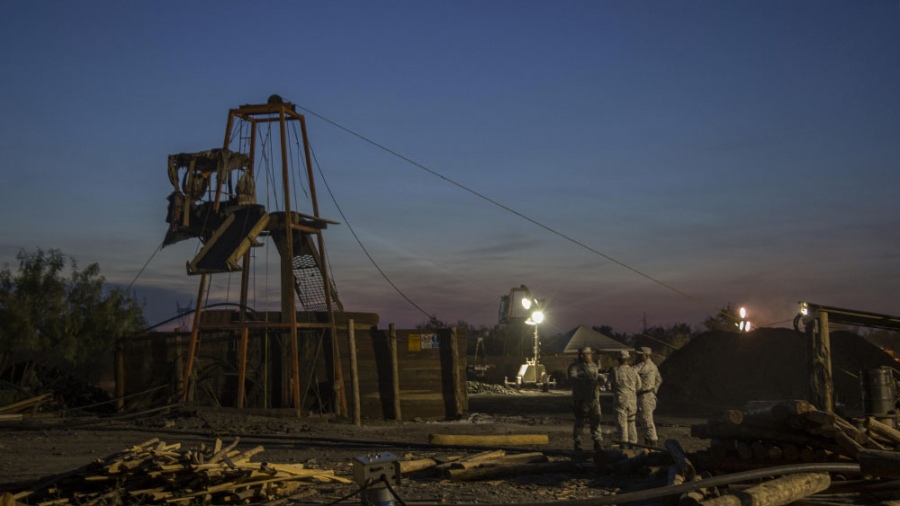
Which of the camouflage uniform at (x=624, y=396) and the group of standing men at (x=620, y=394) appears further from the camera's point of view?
the camouflage uniform at (x=624, y=396)

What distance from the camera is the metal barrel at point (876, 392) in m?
14.6

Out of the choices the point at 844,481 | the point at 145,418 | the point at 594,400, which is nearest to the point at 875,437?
the point at 844,481

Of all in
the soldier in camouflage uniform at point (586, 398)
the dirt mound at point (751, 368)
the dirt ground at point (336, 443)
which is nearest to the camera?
the dirt ground at point (336, 443)

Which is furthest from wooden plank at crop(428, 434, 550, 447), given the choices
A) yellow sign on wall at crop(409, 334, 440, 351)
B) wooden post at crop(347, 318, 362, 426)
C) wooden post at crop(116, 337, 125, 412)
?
wooden post at crop(116, 337, 125, 412)

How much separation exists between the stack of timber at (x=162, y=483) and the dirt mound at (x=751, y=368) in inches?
770

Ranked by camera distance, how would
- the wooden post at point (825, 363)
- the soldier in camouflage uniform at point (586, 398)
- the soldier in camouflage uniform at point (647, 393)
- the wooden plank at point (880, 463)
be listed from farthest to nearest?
1. the soldier in camouflage uniform at point (647, 393)
2. the wooden post at point (825, 363)
3. the soldier in camouflage uniform at point (586, 398)
4. the wooden plank at point (880, 463)

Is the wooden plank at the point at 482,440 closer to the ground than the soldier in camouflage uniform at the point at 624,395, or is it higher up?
closer to the ground

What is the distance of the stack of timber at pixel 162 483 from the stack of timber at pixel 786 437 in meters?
6.27

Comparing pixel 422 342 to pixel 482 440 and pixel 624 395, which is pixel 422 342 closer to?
pixel 482 440

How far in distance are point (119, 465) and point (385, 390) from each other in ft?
41.4

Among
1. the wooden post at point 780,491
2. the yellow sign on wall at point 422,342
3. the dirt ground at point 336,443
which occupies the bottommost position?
the dirt ground at point 336,443

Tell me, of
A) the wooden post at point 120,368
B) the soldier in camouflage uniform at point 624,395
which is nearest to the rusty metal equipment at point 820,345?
the soldier in camouflage uniform at point 624,395

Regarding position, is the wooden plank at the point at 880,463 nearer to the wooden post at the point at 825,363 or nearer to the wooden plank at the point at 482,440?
the wooden post at the point at 825,363

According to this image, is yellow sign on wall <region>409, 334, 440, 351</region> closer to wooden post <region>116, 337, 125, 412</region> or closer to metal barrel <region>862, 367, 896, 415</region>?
wooden post <region>116, 337, 125, 412</region>
